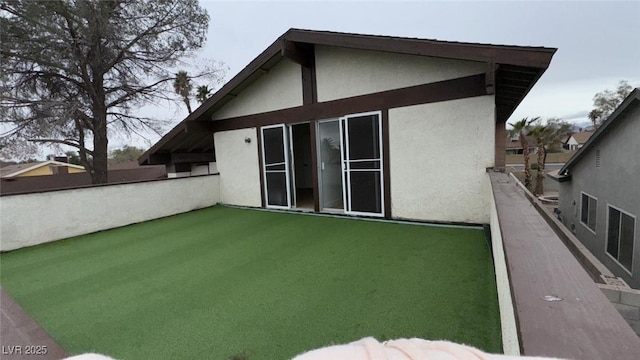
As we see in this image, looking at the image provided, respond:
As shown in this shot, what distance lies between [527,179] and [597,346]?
60.3 ft

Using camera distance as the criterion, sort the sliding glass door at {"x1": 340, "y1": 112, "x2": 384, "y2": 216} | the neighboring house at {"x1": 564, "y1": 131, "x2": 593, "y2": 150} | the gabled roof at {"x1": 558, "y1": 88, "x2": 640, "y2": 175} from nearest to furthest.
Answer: the gabled roof at {"x1": 558, "y1": 88, "x2": 640, "y2": 175}, the sliding glass door at {"x1": 340, "y1": 112, "x2": 384, "y2": 216}, the neighboring house at {"x1": 564, "y1": 131, "x2": 593, "y2": 150}

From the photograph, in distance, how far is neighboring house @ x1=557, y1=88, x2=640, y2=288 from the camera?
5.56 meters

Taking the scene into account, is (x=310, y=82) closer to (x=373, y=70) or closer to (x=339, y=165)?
(x=373, y=70)

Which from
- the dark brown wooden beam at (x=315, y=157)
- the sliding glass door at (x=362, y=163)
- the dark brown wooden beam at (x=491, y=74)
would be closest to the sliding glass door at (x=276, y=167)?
the dark brown wooden beam at (x=315, y=157)

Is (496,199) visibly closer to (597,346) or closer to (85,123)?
(597,346)

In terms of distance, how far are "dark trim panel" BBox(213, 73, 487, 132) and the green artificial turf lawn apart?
90.2 inches

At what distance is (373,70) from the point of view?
18.4ft

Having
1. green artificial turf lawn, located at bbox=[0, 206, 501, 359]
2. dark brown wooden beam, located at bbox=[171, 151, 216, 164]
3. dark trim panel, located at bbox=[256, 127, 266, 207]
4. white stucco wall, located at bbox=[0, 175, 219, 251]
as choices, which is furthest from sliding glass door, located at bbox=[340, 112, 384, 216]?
dark brown wooden beam, located at bbox=[171, 151, 216, 164]

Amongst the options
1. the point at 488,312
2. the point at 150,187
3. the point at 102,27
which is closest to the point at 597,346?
the point at 488,312

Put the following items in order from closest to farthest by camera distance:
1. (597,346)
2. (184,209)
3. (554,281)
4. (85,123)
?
(597,346) → (554,281) → (184,209) → (85,123)

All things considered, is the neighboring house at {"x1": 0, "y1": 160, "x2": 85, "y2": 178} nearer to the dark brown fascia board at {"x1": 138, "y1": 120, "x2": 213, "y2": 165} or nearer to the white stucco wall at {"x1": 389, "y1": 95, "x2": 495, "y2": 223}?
the dark brown fascia board at {"x1": 138, "y1": 120, "x2": 213, "y2": 165}

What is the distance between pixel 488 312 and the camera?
2.39 m

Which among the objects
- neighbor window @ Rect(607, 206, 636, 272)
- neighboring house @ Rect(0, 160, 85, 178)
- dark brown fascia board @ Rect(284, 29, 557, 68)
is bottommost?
neighbor window @ Rect(607, 206, 636, 272)

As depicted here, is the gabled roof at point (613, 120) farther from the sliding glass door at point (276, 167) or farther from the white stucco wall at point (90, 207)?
the white stucco wall at point (90, 207)
